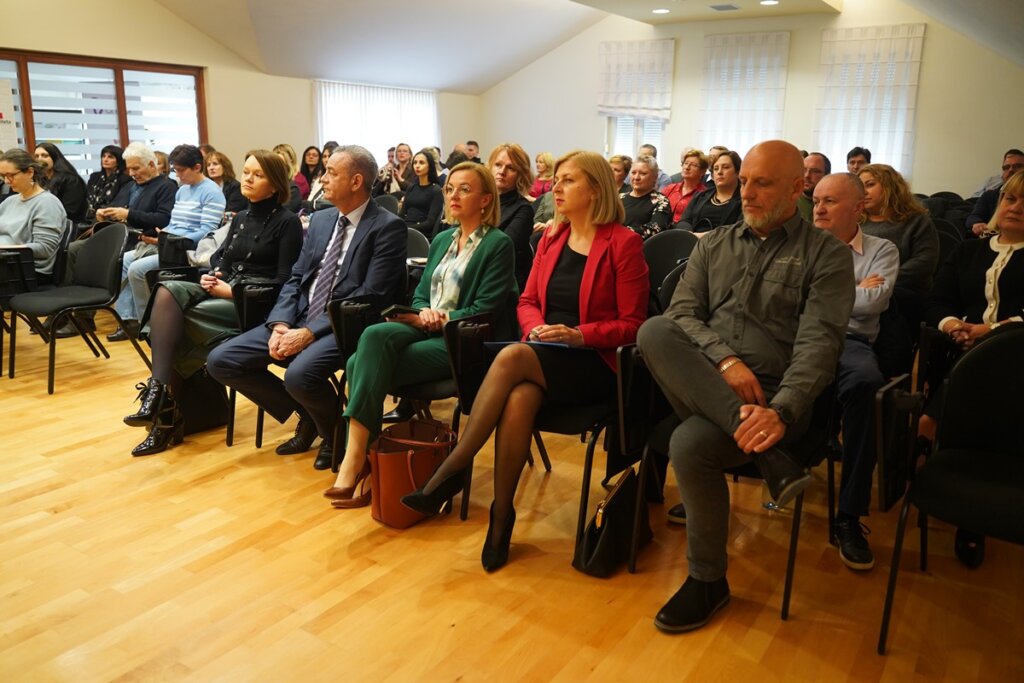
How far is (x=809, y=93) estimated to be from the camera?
10.0 meters

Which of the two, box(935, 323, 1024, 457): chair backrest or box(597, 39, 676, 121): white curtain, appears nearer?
box(935, 323, 1024, 457): chair backrest

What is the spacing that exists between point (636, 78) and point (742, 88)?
1.56 metres

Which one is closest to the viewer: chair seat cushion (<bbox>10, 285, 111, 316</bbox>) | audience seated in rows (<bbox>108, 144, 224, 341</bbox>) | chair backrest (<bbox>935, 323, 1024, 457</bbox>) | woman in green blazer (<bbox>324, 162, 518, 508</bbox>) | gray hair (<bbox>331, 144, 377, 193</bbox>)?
chair backrest (<bbox>935, 323, 1024, 457</bbox>)

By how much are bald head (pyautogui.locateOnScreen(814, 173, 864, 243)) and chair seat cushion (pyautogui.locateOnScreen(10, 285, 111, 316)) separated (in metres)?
3.74

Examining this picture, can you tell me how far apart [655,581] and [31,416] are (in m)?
3.25

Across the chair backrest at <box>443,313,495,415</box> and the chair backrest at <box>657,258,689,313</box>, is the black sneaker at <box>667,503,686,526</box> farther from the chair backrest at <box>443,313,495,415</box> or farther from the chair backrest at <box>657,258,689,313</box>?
the chair backrest at <box>443,313,495,415</box>

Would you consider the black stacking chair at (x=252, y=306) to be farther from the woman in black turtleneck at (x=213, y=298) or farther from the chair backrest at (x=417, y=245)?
the chair backrest at (x=417, y=245)

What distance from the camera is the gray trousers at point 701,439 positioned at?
7.02 feet

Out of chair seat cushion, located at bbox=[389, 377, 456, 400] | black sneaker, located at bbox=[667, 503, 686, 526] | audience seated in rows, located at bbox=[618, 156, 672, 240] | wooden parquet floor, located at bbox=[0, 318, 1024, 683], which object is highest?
audience seated in rows, located at bbox=[618, 156, 672, 240]

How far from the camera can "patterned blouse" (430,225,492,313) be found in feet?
10.2

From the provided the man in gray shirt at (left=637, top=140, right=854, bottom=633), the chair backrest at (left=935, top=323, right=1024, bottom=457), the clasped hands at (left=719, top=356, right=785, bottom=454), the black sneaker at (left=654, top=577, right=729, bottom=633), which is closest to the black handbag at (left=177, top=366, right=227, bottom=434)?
the man in gray shirt at (left=637, top=140, right=854, bottom=633)

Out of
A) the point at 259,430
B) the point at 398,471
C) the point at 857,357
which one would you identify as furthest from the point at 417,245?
the point at 857,357

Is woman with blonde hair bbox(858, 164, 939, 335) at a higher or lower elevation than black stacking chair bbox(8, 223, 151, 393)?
higher

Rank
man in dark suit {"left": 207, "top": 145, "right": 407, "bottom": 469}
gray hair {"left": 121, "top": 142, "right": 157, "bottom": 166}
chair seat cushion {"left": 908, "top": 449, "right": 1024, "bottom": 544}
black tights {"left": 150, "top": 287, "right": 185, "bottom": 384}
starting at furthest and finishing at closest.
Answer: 1. gray hair {"left": 121, "top": 142, "right": 157, "bottom": 166}
2. black tights {"left": 150, "top": 287, "right": 185, "bottom": 384}
3. man in dark suit {"left": 207, "top": 145, "right": 407, "bottom": 469}
4. chair seat cushion {"left": 908, "top": 449, "right": 1024, "bottom": 544}
